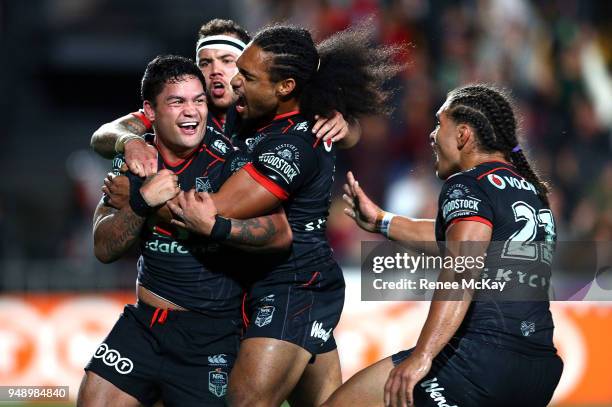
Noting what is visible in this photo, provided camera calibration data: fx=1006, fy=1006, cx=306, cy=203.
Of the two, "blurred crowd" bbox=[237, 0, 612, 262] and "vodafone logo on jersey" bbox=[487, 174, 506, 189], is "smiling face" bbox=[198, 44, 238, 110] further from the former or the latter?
"blurred crowd" bbox=[237, 0, 612, 262]

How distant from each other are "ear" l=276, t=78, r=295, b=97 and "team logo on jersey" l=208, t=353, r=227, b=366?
5.08 feet

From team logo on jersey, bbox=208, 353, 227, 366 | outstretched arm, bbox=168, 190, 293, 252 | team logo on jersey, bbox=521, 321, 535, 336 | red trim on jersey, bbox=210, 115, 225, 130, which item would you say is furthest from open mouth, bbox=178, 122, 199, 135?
team logo on jersey, bbox=521, 321, 535, 336

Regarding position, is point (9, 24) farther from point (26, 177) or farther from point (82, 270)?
point (82, 270)

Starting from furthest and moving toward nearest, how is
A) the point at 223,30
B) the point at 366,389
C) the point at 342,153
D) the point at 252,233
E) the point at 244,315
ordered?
1. the point at 342,153
2. the point at 223,30
3. the point at 244,315
4. the point at 252,233
5. the point at 366,389

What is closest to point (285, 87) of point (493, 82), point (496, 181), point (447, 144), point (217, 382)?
point (447, 144)

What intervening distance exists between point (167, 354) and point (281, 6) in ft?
31.7

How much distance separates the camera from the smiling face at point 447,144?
5508 millimetres

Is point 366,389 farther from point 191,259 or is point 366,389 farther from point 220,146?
point 220,146

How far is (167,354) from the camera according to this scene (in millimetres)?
5773

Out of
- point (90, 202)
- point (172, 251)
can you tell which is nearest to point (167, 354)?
point (172, 251)

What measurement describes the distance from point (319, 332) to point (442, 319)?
1107 millimetres

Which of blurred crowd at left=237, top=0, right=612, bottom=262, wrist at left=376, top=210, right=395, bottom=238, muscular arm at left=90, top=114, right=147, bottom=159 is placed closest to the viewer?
muscular arm at left=90, top=114, right=147, bottom=159

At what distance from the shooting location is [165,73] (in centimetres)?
580

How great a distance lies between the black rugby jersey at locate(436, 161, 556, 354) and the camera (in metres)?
5.16
